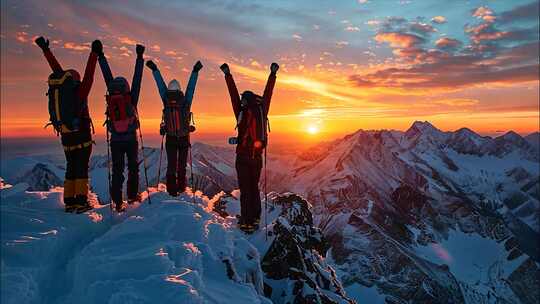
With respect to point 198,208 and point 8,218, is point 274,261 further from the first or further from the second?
point 8,218

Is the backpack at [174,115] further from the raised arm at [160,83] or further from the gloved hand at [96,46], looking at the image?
the gloved hand at [96,46]

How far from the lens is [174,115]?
→ 14602 millimetres

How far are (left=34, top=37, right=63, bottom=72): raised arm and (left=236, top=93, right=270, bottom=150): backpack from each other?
601 centimetres

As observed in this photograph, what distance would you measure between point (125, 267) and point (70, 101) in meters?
6.43

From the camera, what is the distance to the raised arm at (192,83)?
14.4 meters

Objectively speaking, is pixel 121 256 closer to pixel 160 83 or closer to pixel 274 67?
pixel 160 83

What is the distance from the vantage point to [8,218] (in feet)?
35.0

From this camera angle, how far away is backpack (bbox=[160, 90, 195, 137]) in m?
14.6

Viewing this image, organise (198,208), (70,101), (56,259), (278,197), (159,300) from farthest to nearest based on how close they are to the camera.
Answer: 1. (278,197)
2. (198,208)
3. (70,101)
4. (56,259)
5. (159,300)

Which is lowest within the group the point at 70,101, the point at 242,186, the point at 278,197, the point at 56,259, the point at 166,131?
the point at 278,197

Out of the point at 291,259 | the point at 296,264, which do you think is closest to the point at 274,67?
the point at 291,259

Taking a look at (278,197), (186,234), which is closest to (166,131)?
(186,234)

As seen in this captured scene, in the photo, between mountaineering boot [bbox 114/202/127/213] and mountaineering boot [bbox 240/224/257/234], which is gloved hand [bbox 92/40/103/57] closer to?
mountaineering boot [bbox 114/202/127/213]

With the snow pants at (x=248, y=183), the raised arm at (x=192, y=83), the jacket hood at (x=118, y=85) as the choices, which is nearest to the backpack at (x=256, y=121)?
the snow pants at (x=248, y=183)
